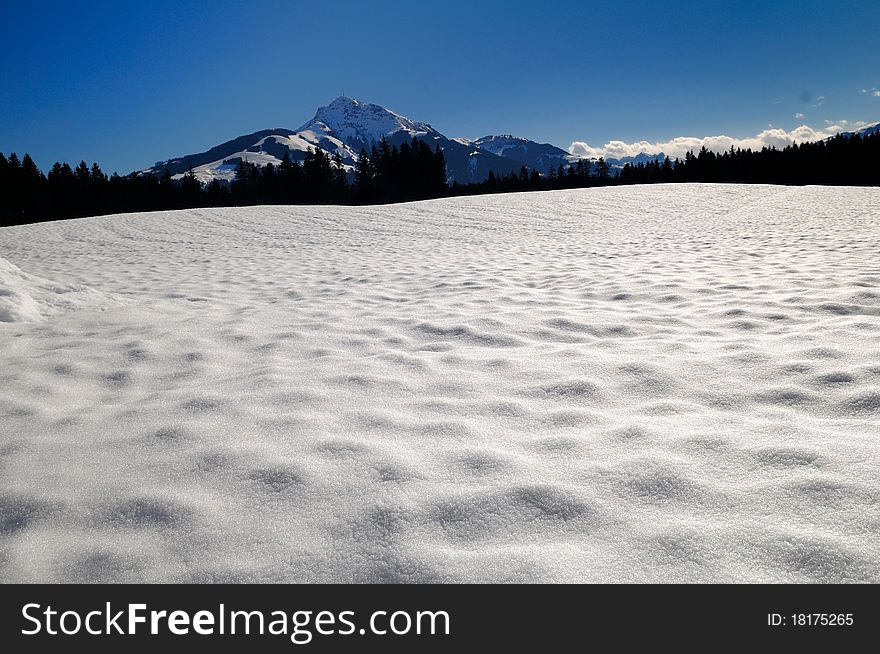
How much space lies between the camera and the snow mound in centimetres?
414

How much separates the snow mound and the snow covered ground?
0.11 feet

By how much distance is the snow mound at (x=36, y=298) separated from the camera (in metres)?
4.14

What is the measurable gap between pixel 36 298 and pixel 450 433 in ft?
16.2

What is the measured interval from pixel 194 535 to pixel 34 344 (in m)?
3.20

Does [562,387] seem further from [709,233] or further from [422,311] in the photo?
[709,233]

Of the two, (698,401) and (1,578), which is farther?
(698,401)

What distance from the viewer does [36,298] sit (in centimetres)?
457

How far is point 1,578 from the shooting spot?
132 cm

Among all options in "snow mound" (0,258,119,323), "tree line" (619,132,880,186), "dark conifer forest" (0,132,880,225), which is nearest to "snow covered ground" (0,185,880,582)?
"snow mound" (0,258,119,323)

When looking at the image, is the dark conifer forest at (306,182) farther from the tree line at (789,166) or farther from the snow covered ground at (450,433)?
the snow covered ground at (450,433)

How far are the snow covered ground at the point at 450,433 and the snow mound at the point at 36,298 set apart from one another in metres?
0.03

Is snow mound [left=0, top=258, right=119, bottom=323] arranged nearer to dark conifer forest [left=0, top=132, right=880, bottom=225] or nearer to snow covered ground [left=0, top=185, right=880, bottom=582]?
snow covered ground [left=0, top=185, right=880, bottom=582]

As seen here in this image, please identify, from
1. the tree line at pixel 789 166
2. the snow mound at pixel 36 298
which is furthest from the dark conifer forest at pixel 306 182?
the snow mound at pixel 36 298

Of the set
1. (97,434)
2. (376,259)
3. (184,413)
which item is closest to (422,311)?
(184,413)
